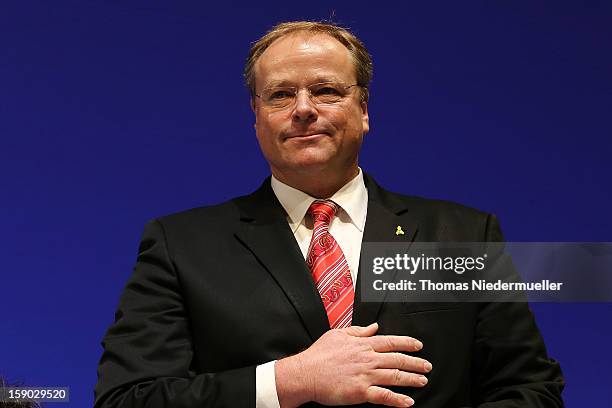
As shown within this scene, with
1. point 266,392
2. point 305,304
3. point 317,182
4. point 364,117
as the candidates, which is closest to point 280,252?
point 305,304

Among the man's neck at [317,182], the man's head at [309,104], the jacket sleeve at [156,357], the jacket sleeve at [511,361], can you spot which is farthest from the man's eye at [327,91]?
the jacket sleeve at [511,361]

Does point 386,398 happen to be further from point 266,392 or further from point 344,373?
point 266,392

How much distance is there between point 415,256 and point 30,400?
5.48 ft

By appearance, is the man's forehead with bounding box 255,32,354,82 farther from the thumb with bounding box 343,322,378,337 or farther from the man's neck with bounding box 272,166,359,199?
the thumb with bounding box 343,322,378,337

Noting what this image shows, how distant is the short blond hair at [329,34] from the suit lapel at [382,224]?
0.32 metres

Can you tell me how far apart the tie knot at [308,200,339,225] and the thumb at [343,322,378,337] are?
1.19ft

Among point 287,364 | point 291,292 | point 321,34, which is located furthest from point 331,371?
point 321,34

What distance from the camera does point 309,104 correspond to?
2.08 m

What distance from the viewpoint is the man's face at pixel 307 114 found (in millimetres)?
2090

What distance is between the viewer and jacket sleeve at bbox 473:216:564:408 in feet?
5.96

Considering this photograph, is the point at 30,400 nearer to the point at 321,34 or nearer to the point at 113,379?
the point at 113,379

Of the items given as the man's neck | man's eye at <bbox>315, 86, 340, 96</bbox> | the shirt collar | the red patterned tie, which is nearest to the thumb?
the red patterned tie

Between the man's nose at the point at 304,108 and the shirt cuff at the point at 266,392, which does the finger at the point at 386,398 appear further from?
the man's nose at the point at 304,108

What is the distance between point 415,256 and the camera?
1.97 m
